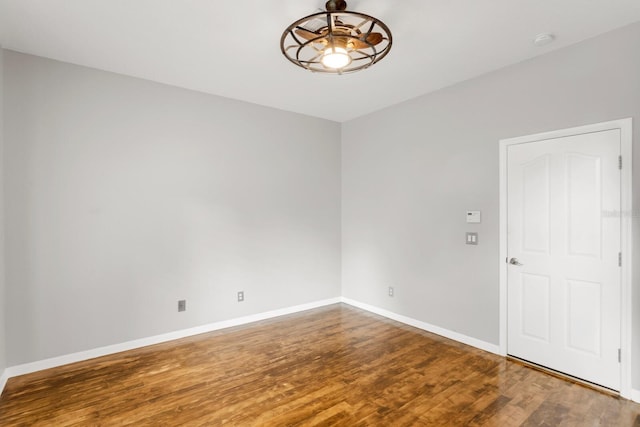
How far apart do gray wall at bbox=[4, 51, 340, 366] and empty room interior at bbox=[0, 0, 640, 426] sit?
0.02 m

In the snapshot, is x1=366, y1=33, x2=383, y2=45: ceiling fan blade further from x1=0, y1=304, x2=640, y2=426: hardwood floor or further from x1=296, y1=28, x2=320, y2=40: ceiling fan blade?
x1=0, y1=304, x2=640, y2=426: hardwood floor

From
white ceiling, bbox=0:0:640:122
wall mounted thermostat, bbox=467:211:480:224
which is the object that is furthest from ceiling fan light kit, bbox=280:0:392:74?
wall mounted thermostat, bbox=467:211:480:224

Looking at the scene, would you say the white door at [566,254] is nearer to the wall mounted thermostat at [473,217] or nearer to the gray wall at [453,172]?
the gray wall at [453,172]

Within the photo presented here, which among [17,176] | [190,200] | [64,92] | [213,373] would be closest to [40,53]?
[64,92]

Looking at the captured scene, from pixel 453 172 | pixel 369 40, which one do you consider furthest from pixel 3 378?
pixel 453 172

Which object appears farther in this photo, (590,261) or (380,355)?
(380,355)

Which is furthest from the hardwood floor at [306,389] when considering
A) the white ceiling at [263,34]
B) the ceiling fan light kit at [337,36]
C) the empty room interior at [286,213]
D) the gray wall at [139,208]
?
the white ceiling at [263,34]

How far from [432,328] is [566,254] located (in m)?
1.67

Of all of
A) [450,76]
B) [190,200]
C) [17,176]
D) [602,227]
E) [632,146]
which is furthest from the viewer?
[190,200]

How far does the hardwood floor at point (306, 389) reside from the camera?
2318mm

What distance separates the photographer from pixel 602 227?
268cm

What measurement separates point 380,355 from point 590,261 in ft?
6.63

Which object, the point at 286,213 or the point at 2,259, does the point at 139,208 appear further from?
the point at 286,213

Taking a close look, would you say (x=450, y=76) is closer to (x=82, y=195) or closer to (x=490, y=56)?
(x=490, y=56)
